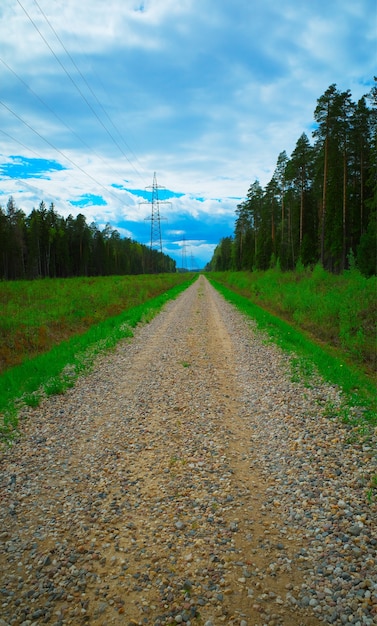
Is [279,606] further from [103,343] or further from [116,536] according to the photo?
[103,343]

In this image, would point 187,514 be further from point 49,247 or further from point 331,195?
point 49,247

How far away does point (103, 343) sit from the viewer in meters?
12.9

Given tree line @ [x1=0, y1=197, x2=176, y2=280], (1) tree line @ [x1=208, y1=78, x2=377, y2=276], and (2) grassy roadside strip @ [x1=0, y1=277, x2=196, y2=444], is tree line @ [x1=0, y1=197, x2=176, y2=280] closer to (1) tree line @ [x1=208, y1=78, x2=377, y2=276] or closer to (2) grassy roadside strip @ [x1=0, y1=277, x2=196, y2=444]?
(1) tree line @ [x1=208, y1=78, x2=377, y2=276]

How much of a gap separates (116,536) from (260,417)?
3.73 meters

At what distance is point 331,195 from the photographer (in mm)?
35406

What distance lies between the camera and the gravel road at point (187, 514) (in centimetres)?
295

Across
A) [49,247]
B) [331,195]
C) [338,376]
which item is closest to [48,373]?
[338,376]

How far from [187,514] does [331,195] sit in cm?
3751

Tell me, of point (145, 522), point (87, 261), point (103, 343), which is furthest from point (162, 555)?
point (87, 261)

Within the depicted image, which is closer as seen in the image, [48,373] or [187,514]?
[187,514]

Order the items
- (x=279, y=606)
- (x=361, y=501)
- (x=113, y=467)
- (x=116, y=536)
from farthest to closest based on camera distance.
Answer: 1. (x=113, y=467)
2. (x=361, y=501)
3. (x=116, y=536)
4. (x=279, y=606)

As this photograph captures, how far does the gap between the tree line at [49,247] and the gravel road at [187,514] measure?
2074 inches

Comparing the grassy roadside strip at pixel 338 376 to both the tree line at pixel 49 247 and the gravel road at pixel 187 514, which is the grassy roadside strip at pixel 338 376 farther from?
the tree line at pixel 49 247

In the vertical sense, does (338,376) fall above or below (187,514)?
above
